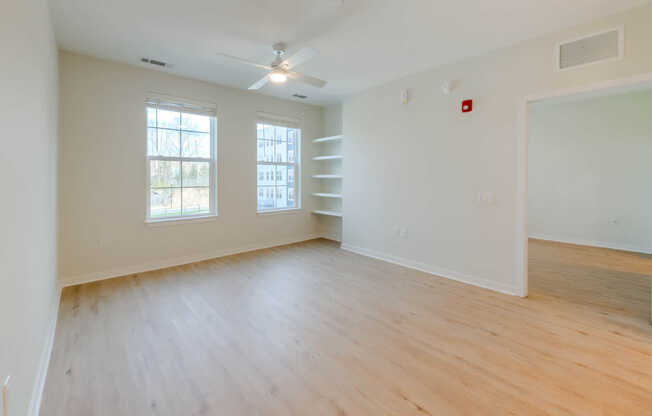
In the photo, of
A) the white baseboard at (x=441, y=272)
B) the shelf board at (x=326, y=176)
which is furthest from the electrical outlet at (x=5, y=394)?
the shelf board at (x=326, y=176)

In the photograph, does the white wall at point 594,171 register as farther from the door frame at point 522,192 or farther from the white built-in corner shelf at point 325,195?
the white built-in corner shelf at point 325,195

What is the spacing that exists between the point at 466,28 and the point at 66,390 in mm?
4261

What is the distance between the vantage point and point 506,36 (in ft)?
9.90

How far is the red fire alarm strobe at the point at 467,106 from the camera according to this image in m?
3.54

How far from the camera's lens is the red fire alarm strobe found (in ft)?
11.6

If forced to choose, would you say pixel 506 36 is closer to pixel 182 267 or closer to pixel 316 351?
pixel 316 351

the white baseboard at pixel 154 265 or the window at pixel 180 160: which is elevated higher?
the window at pixel 180 160

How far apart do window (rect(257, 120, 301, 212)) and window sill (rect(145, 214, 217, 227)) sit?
3.12ft

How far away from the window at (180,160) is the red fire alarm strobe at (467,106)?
11.8 feet

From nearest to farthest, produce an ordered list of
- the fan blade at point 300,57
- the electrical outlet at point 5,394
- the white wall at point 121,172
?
1. the electrical outlet at point 5,394
2. the fan blade at point 300,57
3. the white wall at point 121,172

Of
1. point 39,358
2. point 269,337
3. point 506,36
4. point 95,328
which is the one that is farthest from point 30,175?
point 506,36

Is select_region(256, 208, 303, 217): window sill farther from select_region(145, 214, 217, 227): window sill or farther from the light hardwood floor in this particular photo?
the light hardwood floor

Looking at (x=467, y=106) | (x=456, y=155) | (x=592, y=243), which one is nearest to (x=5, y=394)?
(x=456, y=155)

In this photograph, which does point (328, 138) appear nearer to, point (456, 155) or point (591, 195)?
point (456, 155)
